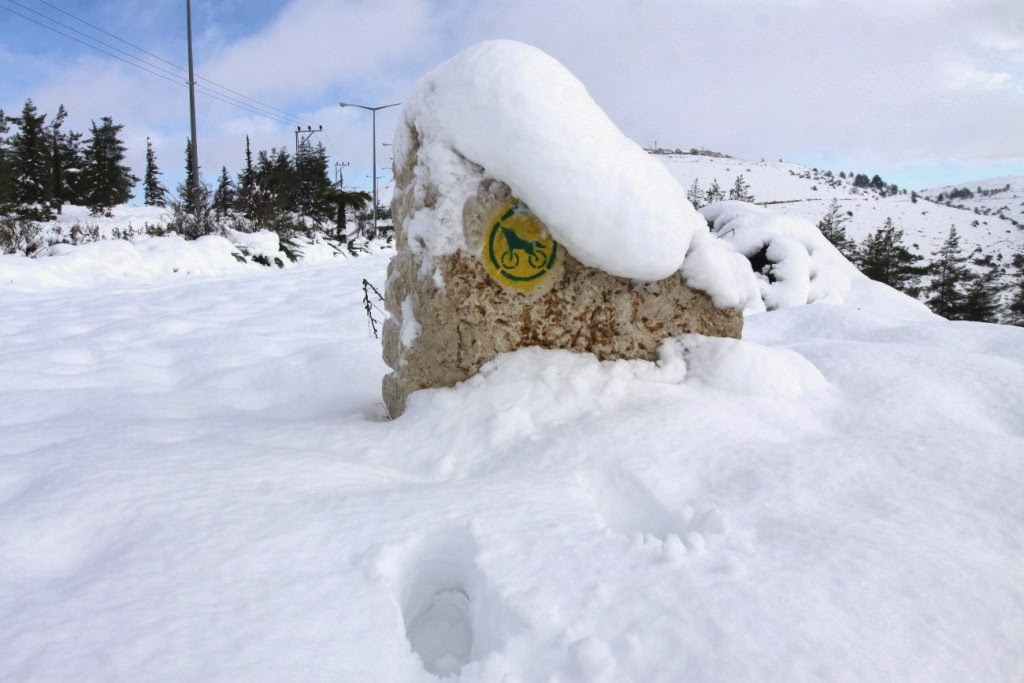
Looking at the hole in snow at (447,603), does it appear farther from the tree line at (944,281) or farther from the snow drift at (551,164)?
the tree line at (944,281)

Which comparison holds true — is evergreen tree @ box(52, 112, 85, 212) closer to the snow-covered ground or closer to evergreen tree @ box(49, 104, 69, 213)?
evergreen tree @ box(49, 104, 69, 213)

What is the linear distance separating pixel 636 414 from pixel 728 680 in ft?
3.91

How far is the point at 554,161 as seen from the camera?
2.22 m

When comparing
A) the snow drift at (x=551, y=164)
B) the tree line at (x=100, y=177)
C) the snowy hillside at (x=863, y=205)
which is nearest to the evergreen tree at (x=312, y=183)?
the tree line at (x=100, y=177)

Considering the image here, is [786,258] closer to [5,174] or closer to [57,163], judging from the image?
[5,174]

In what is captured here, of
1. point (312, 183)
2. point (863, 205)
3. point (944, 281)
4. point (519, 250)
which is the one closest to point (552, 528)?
point (519, 250)

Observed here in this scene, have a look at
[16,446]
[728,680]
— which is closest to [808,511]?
[728,680]

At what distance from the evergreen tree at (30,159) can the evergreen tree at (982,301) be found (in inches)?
1455

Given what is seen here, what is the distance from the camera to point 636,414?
85.2 inches

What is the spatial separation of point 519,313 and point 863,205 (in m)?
60.0

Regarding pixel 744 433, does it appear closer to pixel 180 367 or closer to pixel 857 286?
pixel 180 367

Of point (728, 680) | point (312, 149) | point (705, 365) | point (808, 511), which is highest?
point (312, 149)

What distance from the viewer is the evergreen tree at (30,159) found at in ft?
84.2

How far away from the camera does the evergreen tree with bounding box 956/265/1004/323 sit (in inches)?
703
